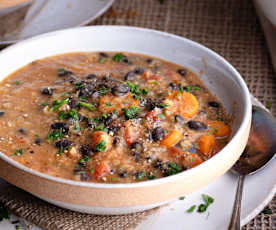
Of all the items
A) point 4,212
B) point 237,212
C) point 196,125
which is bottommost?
point 237,212

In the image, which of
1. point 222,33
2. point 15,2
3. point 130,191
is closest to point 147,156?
point 130,191

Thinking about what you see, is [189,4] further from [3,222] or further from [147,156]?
[3,222]

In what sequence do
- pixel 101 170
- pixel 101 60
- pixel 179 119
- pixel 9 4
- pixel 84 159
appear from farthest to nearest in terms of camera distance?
pixel 9 4 → pixel 101 60 → pixel 179 119 → pixel 84 159 → pixel 101 170

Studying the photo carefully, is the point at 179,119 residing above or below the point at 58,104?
below

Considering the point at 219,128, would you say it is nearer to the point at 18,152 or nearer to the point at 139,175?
the point at 139,175

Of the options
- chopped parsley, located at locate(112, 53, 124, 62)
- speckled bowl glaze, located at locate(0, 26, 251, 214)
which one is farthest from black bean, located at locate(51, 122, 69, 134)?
chopped parsley, located at locate(112, 53, 124, 62)

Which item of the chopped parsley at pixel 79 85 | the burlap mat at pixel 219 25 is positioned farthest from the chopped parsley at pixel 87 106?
the burlap mat at pixel 219 25

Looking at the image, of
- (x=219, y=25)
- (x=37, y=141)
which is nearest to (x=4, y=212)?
(x=37, y=141)
